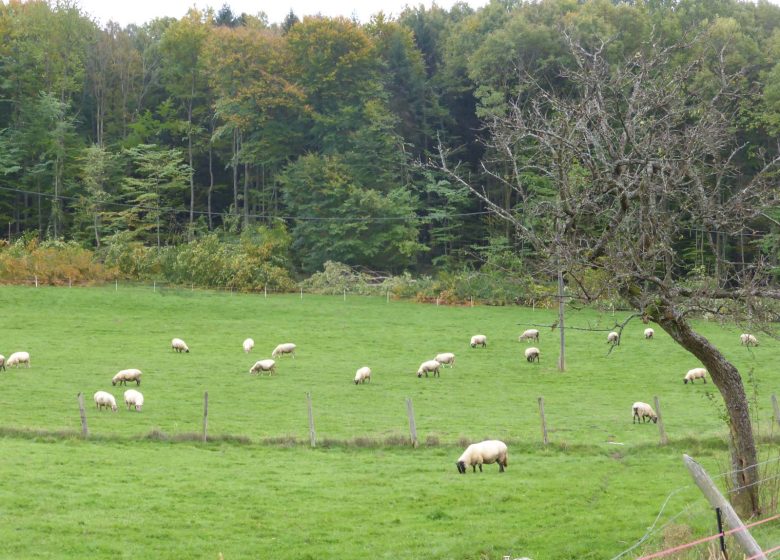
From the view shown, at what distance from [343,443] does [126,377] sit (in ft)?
47.1

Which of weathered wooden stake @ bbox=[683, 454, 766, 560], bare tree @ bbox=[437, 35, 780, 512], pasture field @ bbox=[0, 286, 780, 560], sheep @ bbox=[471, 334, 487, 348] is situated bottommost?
pasture field @ bbox=[0, 286, 780, 560]

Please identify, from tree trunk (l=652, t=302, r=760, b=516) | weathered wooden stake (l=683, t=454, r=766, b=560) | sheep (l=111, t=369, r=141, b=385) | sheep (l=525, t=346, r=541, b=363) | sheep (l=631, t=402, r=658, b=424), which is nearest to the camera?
weathered wooden stake (l=683, t=454, r=766, b=560)

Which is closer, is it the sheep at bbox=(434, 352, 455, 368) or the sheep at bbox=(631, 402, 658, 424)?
the sheep at bbox=(631, 402, 658, 424)

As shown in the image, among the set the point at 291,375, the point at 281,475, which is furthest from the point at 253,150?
the point at 281,475

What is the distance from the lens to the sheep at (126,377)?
123 feet

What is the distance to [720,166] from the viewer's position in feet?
48.0

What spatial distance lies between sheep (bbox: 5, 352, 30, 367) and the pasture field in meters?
0.91

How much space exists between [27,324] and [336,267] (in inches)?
1064

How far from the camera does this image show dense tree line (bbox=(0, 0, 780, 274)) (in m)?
79.6

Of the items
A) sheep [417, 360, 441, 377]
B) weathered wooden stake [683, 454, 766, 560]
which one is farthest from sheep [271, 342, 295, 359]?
weathered wooden stake [683, 454, 766, 560]

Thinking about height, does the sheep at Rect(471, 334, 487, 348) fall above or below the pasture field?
above

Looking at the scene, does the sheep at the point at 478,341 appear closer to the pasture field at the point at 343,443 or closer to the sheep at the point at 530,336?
the pasture field at the point at 343,443

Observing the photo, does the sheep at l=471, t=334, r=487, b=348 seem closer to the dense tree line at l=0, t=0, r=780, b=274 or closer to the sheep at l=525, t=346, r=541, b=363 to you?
the sheep at l=525, t=346, r=541, b=363

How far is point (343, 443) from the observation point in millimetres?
26688
